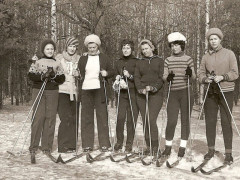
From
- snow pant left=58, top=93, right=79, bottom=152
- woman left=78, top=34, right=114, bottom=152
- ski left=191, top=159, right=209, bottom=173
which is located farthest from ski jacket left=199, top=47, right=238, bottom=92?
snow pant left=58, top=93, right=79, bottom=152

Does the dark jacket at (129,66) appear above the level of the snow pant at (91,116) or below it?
above

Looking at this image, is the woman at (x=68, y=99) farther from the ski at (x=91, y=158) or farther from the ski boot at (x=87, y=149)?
the ski at (x=91, y=158)

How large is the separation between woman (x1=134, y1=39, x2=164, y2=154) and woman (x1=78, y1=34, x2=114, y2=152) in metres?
0.56

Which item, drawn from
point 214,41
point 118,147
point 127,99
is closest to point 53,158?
point 118,147

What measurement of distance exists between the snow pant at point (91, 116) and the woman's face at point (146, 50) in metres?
1.01

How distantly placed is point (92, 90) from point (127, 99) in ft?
2.21

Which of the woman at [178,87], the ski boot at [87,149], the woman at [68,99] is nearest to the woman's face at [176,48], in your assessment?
the woman at [178,87]

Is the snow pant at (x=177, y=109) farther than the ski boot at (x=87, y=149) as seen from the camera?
No

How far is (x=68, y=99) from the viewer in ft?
19.7

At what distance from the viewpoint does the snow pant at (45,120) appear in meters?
5.71

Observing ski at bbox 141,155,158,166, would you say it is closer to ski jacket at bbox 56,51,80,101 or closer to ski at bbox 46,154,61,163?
ski at bbox 46,154,61,163

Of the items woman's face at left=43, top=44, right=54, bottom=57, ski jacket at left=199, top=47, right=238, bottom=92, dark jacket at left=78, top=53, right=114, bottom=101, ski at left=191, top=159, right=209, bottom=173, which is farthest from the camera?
dark jacket at left=78, top=53, right=114, bottom=101

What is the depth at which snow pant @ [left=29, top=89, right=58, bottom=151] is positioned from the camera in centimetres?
571

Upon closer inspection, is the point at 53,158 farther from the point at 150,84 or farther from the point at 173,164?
the point at 150,84
